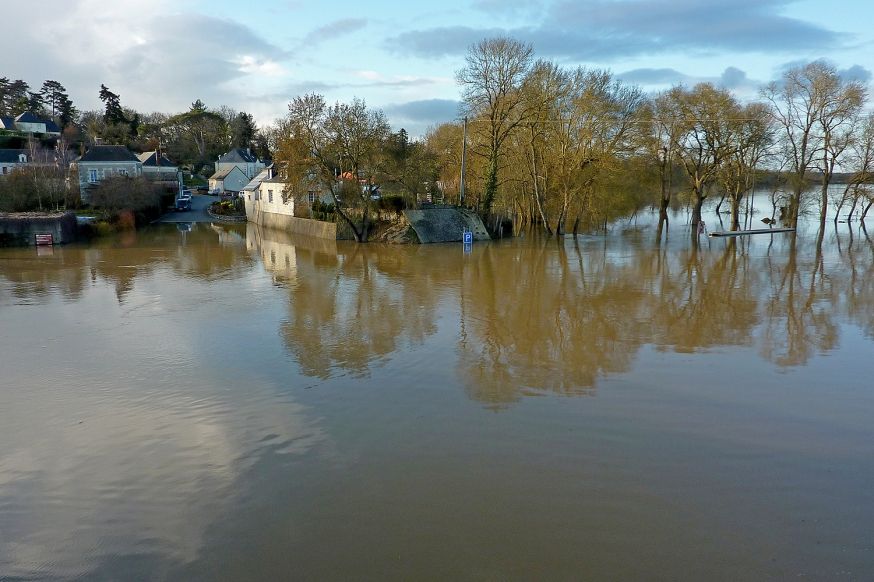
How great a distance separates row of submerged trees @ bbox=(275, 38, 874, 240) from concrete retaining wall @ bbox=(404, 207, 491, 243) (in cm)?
120

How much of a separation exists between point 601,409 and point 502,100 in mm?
26378

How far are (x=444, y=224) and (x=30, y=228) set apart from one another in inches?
785

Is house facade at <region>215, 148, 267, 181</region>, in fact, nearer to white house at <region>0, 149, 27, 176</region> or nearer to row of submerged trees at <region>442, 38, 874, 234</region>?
white house at <region>0, 149, 27, 176</region>

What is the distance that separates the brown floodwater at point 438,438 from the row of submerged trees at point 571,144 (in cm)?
1554

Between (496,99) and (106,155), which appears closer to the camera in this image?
(496,99)

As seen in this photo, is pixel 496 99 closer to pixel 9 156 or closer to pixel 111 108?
pixel 9 156

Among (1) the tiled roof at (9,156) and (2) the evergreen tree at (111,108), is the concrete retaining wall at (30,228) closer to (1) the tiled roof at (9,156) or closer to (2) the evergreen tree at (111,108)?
(1) the tiled roof at (9,156)

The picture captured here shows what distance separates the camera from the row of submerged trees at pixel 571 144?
95.0ft

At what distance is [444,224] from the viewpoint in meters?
31.5

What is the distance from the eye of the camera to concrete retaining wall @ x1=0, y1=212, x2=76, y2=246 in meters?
27.8

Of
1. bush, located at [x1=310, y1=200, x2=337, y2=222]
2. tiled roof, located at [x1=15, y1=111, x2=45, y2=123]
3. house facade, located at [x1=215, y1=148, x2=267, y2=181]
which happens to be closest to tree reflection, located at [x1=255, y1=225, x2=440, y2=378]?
bush, located at [x1=310, y1=200, x2=337, y2=222]

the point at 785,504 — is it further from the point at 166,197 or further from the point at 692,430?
the point at 166,197

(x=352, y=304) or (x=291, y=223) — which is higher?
(x=291, y=223)

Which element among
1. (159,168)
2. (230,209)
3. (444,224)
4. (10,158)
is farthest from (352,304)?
(159,168)
